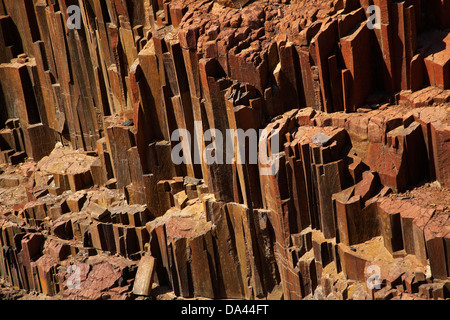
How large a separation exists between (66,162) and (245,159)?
33.3 feet

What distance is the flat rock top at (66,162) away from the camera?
3562 cm

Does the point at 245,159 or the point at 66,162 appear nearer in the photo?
the point at 245,159

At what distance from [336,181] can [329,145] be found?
988 millimetres

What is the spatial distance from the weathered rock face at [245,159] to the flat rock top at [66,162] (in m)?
0.10

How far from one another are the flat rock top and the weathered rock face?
103 mm

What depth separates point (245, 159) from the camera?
2850 centimetres

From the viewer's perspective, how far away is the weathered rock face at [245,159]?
26172 mm

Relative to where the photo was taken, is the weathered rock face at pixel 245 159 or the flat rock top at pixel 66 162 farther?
the flat rock top at pixel 66 162

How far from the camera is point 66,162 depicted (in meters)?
36.4

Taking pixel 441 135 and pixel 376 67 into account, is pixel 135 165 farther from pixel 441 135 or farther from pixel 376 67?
pixel 441 135

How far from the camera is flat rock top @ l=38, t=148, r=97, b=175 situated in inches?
1403

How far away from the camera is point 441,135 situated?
2545cm

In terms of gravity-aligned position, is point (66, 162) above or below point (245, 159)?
below

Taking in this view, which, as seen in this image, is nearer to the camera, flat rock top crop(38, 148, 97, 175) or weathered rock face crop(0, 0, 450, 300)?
weathered rock face crop(0, 0, 450, 300)
